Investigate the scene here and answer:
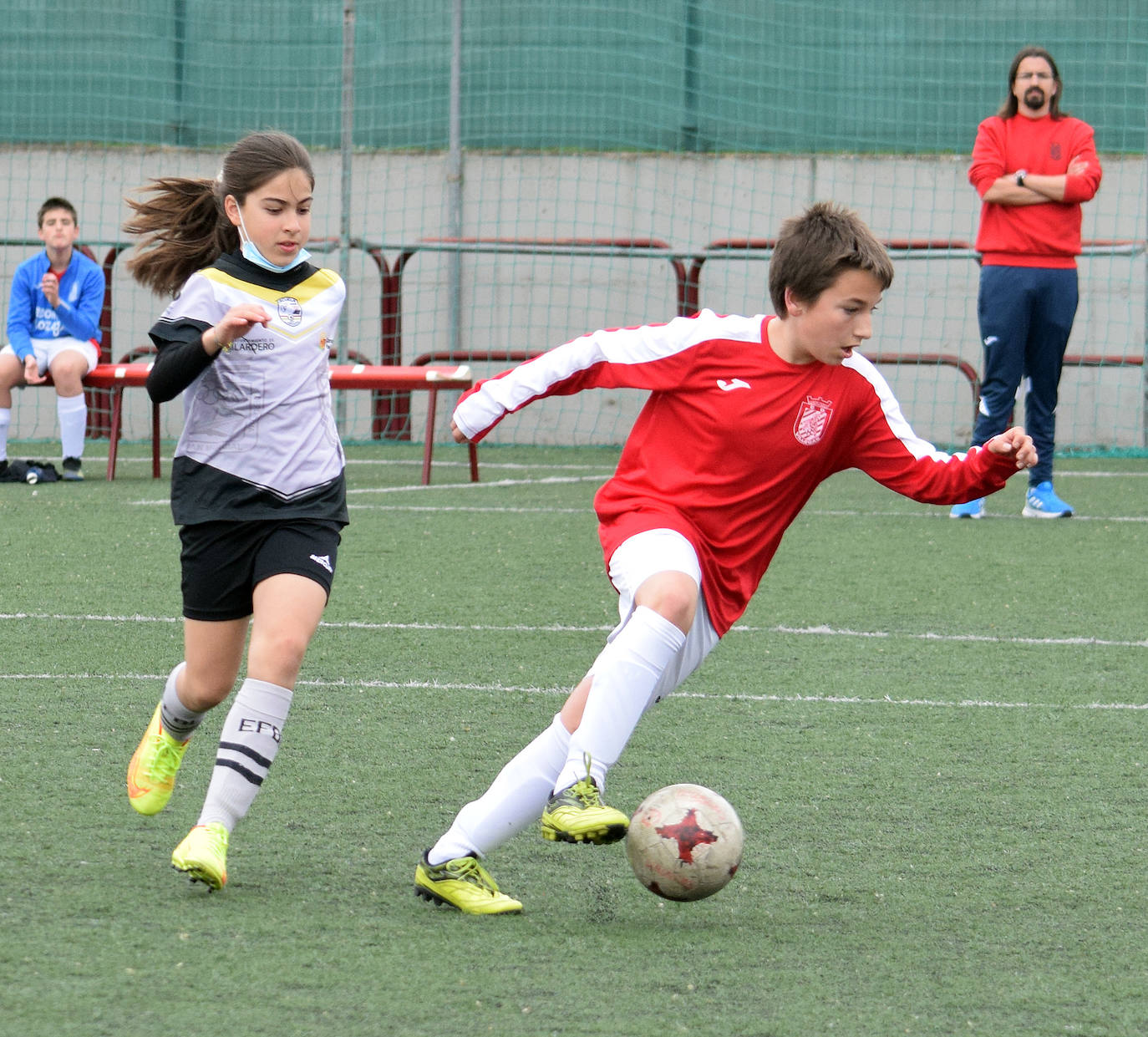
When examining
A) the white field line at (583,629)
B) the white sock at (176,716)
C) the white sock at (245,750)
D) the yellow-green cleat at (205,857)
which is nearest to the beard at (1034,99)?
the white field line at (583,629)

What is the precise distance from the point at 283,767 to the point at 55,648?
5.33 feet

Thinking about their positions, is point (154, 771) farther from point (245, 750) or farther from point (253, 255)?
point (253, 255)

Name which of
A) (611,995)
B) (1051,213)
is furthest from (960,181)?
(611,995)

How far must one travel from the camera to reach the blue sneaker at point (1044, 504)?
8.95 meters

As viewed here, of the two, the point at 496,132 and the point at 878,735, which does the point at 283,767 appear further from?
the point at 496,132

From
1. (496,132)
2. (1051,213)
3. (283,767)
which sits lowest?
(283,767)

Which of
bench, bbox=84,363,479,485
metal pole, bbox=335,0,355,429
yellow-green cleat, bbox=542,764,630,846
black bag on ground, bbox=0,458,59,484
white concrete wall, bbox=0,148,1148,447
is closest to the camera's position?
yellow-green cleat, bbox=542,764,630,846

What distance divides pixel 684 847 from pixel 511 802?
33 centimetres

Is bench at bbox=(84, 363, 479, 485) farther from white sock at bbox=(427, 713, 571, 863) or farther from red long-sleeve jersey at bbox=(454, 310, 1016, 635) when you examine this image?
white sock at bbox=(427, 713, 571, 863)

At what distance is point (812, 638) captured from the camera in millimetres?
5797

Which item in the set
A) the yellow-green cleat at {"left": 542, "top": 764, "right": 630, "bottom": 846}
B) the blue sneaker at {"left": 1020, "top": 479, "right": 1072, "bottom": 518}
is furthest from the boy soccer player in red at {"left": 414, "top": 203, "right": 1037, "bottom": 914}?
the blue sneaker at {"left": 1020, "top": 479, "right": 1072, "bottom": 518}

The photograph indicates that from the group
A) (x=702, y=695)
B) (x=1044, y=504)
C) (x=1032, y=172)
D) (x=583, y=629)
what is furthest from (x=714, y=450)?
(x=1044, y=504)

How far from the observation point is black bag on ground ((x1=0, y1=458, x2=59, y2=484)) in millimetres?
10214

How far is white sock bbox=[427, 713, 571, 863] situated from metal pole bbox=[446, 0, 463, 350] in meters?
10.4
